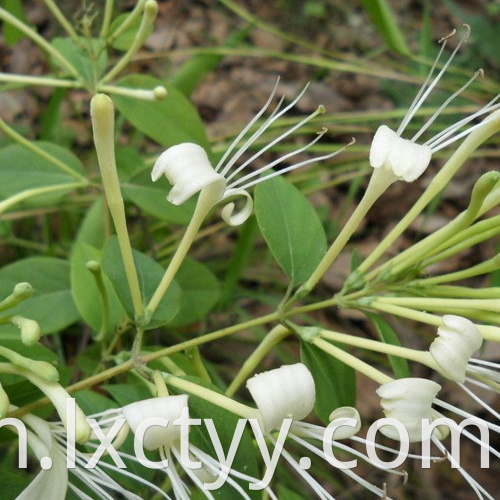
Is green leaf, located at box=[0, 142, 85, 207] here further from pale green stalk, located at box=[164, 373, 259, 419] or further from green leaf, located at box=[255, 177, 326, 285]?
pale green stalk, located at box=[164, 373, 259, 419]

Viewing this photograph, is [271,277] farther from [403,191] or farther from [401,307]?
[401,307]

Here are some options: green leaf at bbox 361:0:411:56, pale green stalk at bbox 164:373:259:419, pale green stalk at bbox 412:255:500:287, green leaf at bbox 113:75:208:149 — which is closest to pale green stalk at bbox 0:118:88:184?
green leaf at bbox 113:75:208:149

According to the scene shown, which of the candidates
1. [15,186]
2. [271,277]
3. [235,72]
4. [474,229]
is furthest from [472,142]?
[235,72]

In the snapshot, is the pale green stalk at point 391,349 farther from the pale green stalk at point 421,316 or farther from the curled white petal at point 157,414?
the curled white petal at point 157,414

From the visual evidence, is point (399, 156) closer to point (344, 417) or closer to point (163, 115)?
point (344, 417)

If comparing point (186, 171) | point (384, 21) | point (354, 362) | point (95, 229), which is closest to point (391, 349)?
point (354, 362)
